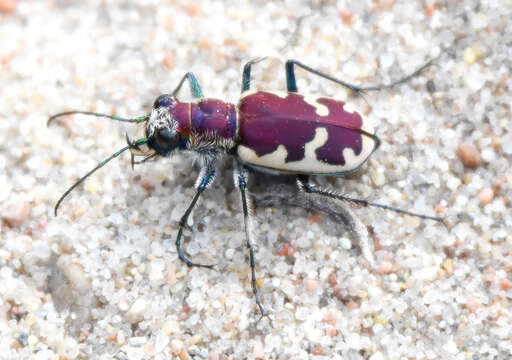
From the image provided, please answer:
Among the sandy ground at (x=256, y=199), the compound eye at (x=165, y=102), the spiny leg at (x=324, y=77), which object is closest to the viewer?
the sandy ground at (x=256, y=199)

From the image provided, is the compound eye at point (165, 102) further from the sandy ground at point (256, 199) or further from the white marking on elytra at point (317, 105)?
the white marking on elytra at point (317, 105)

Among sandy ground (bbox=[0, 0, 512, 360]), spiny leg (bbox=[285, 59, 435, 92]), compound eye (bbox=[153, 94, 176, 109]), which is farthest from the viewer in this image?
spiny leg (bbox=[285, 59, 435, 92])

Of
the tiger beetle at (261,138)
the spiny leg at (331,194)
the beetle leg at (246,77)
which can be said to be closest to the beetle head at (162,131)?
the tiger beetle at (261,138)

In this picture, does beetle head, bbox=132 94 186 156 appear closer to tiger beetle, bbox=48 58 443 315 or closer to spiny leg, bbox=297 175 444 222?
tiger beetle, bbox=48 58 443 315

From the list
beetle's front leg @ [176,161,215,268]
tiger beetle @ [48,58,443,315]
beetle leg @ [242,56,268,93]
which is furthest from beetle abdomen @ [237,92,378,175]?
beetle leg @ [242,56,268,93]

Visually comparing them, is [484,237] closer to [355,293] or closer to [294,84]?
[355,293]

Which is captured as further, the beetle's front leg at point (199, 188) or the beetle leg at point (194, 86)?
the beetle leg at point (194, 86)

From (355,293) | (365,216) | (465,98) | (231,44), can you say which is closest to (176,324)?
(355,293)

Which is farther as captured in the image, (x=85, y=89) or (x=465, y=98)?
(x=85, y=89)
